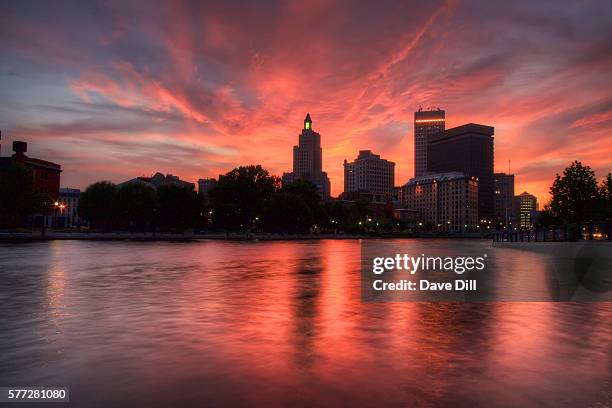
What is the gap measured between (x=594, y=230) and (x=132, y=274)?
65475mm

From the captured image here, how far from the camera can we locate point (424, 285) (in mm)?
20734

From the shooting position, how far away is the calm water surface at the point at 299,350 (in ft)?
21.7

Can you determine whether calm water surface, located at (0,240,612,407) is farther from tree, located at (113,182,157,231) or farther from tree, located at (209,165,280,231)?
tree, located at (209,165,280,231)

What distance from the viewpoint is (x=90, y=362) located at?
8.09 meters

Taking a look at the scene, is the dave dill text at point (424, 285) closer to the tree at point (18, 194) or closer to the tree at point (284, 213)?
the tree at point (18, 194)

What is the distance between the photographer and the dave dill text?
63.6ft

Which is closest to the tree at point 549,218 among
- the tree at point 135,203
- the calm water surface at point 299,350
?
the calm water surface at point 299,350

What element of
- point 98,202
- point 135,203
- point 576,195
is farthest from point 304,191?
point 576,195

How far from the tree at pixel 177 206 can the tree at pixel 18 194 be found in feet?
85.7

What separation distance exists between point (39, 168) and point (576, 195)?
123 metres

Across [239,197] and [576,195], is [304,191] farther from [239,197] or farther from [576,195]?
[576,195]

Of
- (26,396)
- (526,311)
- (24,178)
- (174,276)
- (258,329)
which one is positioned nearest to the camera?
(26,396)

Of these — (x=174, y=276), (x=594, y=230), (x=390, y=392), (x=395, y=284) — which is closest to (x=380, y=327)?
(x=390, y=392)

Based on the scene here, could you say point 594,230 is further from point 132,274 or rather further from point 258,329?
point 258,329
